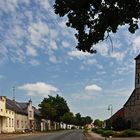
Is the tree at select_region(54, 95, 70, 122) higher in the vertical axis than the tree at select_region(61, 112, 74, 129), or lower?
higher

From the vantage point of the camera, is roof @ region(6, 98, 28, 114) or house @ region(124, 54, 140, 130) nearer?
house @ region(124, 54, 140, 130)

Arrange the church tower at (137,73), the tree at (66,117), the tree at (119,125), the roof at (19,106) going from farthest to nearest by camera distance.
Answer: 1. the tree at (66,117)
2. the roof at (19,106)
3. the church tower at (137,73)
4. the tree at (119,125)

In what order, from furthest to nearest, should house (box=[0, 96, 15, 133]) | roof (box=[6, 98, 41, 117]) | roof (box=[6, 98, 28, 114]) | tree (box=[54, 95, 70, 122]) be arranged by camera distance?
tree (box=[54, 95, 70, 122]) < roof (box=[6, 98, 41, 117]) < roof (box=[6, 98, 28, 114]) < house (box=[0, 96, 15, 133])

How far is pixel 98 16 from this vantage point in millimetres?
18766

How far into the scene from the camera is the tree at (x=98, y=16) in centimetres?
1803

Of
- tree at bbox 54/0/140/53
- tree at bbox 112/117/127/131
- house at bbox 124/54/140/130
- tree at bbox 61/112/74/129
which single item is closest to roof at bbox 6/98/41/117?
tree at bbox 61/112/74/129

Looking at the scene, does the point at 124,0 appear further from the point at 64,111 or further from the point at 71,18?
the point at 64,111

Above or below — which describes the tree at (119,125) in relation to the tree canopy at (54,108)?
below

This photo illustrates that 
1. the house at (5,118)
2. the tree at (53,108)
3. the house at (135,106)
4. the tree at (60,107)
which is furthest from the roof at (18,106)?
the house at (135,106)

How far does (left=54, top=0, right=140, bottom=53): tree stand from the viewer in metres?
18.0

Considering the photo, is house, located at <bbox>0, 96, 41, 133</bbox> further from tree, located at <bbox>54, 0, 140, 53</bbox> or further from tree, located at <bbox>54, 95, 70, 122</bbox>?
tree, located at <bbox>54, 0, 140, 53</bbox>

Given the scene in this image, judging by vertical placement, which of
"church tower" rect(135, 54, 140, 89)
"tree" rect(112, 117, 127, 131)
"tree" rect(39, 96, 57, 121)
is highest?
"church tower" rect(135, 54, 140, 89)

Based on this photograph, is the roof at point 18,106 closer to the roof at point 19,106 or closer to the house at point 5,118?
the roof at point 19,106

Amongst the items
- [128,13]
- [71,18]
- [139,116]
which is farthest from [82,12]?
[139,116]
